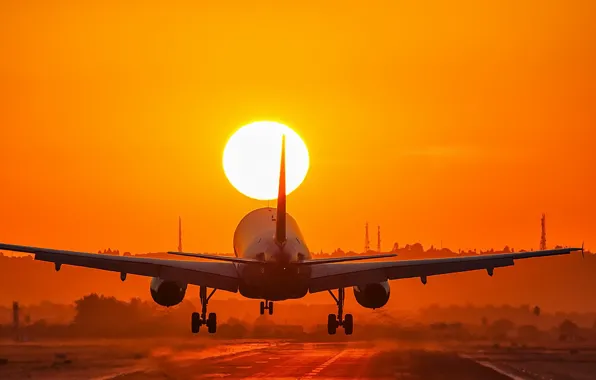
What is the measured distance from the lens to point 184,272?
77188mm

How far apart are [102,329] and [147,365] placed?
32593mm

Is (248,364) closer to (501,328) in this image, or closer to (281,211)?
(281,211)

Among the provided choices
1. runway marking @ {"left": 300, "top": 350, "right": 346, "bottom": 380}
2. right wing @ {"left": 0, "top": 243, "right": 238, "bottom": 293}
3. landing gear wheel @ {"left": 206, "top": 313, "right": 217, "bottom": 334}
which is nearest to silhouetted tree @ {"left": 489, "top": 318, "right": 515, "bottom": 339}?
runway marking @ {"left": 300, "top": 350, "right": 346, "bottom": 380}

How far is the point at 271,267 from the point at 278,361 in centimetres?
3516

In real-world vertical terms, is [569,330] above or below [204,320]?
above

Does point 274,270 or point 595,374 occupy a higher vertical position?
point 274,270

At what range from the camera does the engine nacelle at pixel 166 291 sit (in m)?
78.6

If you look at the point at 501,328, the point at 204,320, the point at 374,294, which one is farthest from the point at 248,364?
the point at 501,328

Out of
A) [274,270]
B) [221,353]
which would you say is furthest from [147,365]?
[274,270]

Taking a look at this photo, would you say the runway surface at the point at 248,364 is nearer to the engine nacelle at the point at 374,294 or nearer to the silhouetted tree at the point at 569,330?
the engine nacelle at the point at 374,294

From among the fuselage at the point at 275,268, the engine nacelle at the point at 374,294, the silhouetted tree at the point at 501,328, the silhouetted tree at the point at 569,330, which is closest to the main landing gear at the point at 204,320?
the fuselage at the point at 275,268

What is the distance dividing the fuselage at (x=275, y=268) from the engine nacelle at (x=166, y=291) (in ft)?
15.1

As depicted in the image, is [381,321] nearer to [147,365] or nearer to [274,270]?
[147,365]

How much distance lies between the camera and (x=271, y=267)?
235ft
